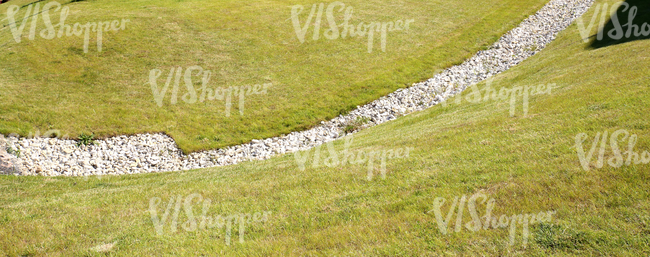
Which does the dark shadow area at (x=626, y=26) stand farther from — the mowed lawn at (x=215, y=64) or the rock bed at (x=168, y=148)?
the mowed lawn at (x=215, y=64)

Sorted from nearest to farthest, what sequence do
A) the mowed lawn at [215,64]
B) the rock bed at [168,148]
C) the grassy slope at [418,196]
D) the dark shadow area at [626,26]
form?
the grassy slope at [418,196], the rock bed at [168,148], the mowed lawn at [215,64], the dark shadow area at [626,26]

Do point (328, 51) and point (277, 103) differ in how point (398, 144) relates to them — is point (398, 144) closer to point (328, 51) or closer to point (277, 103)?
point (277, 103)

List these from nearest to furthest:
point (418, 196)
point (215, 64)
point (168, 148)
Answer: point (418, 196), point (168, 148), point (215, 64)

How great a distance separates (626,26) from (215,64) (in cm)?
4644

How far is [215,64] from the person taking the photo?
1596 inches

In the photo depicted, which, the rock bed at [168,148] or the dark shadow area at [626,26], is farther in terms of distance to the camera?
the dark shadow area at [626,26]

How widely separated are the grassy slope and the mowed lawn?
33.8 ft

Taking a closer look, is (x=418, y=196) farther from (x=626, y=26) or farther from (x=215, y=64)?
(x=626, y=26)

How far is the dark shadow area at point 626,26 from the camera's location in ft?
109

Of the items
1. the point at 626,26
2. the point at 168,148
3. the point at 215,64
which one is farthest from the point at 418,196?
the point at 626,26

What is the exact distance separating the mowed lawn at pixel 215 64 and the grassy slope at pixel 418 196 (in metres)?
10.3

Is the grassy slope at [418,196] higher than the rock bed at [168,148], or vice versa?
the grassy slope at [418,196]

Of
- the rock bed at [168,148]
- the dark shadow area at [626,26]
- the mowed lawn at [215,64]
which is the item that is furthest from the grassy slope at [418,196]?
the dark shadow area at [626,26]

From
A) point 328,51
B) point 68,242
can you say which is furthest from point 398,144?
point 328,51
